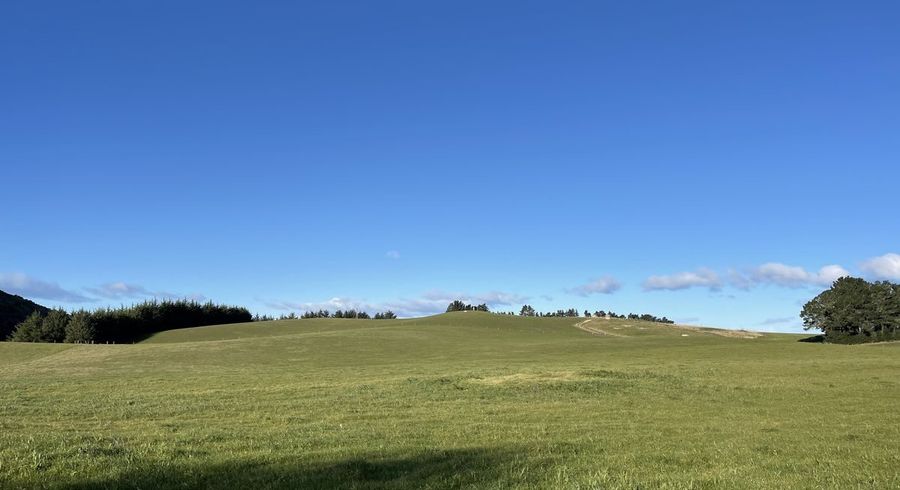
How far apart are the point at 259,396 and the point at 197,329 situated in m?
92.7

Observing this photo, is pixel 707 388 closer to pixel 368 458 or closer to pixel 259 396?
pixel 259 396

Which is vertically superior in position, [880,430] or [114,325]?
[114,325]

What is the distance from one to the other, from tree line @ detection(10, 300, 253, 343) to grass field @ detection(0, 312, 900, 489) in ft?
189

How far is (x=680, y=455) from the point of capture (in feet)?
42.2

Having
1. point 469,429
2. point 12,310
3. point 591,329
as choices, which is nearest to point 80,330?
point 12,310

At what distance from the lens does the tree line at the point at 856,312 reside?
85750mm

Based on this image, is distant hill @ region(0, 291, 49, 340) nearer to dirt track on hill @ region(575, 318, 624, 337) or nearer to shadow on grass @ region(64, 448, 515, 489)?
dirt track on hill @ region(575, 318, 624, 337)

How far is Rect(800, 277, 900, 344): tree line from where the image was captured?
85750 millimetres

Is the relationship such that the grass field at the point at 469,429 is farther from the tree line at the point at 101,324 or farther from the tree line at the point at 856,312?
the tree line at the point at 101,324

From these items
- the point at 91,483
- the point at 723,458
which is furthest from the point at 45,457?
the point at 723,458

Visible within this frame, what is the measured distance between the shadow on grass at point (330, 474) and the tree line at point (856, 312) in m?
88.8

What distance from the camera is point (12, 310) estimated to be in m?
152

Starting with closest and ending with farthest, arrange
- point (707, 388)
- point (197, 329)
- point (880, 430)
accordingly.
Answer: point (880, 430) < point (707, 388) < point (197, 329)

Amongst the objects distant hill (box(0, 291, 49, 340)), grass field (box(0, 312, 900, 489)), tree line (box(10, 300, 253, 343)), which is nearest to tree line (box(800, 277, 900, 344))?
grass field (box(0, 312, 900, 489))
